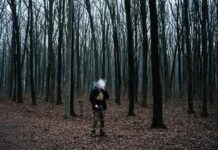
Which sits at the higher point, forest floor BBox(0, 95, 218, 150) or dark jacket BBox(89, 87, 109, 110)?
dark jacket BBox(89, 87, 109, 110)

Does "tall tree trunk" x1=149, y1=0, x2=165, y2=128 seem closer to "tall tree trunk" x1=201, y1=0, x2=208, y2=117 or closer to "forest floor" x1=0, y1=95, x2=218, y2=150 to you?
"forest floor" x1=0, y1=95, x2=218, y2=150

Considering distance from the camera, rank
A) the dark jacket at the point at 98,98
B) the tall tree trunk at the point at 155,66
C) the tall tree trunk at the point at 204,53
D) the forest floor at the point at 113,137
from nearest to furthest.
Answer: the forest floor at the point at 113,137, the dark jacket at the point at 98,98, the tall tree trunk at the point at 155,66, the tall tree trunk at the point at 204,53

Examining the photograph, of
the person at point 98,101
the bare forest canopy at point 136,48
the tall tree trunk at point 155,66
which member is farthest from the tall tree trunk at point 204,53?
the person at point 98,101

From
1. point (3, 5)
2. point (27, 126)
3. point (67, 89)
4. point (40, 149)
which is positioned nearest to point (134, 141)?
point (40, 149)

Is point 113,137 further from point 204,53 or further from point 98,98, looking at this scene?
point 204,53

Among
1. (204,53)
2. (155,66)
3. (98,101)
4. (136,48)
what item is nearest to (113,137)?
(98,101)

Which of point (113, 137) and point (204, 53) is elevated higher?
point (204, 53)

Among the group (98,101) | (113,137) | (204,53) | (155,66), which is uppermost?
(204,53)

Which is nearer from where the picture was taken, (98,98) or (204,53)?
(98,98)

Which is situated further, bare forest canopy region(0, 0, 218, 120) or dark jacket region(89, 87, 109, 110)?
bare forest canopy region(0, 0, 218, 120)

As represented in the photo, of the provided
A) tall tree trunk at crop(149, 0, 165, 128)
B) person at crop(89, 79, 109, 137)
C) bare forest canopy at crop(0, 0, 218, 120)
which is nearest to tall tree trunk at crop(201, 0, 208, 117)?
bare forest canopy at crop(0, 0, 218, 120)

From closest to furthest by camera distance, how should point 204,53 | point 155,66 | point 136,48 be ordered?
point 155,66 → point 204,53 → point 136,48

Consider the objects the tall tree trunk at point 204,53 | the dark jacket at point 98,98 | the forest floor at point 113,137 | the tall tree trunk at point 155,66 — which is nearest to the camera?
the forest floor at point 113,137

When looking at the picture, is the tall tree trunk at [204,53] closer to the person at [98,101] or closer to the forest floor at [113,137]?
the forest floor at [113,137]
